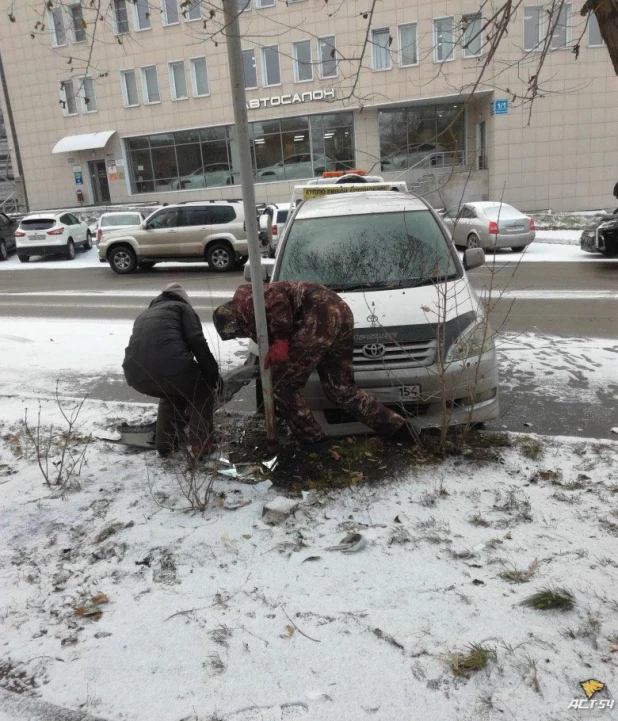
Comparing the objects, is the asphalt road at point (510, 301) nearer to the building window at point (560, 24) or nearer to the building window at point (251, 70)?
the building window at point (560, 24)

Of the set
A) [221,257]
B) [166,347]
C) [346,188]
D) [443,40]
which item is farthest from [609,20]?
[221,257]

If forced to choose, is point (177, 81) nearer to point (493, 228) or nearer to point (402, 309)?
point (493, 228)

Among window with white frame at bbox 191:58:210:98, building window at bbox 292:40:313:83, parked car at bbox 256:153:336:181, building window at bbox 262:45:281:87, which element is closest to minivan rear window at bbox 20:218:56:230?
parked car at bbox 256:153:336:181

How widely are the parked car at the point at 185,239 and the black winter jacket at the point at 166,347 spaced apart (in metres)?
12.3

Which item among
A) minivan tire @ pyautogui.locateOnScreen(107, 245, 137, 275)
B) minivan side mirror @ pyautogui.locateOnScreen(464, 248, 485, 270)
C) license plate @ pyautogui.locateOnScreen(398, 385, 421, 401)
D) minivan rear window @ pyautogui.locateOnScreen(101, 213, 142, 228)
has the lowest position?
minivan tire @ pyautogui.locateOnScreen(107, 245, 137, 275)

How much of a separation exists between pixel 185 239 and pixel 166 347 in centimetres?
1318

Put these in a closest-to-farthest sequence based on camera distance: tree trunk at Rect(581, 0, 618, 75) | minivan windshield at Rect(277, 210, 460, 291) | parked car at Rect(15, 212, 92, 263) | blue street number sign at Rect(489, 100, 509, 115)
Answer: tree trunk at Rect(581, 0, 618, 75) → minivan windshield at Rect(277, 210, 460, 291) → parked car at Rect(15, 212, 92, 263) → blue street number sign at Rect(489, 100, 509, 115)

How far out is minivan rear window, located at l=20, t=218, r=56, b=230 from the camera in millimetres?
20391

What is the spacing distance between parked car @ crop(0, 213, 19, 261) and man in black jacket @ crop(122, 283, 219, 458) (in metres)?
20.4

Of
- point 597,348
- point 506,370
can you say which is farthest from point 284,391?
point 597,348

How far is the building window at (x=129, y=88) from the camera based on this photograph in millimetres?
31016

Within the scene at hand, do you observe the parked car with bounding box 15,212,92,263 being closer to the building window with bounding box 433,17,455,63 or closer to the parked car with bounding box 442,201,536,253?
the parked car with bounding box 442,201,536,253

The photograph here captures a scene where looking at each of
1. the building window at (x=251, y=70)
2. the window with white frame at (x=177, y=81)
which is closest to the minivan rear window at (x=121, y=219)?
the building window at (x=251, y=70)

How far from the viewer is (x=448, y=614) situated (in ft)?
8.46
